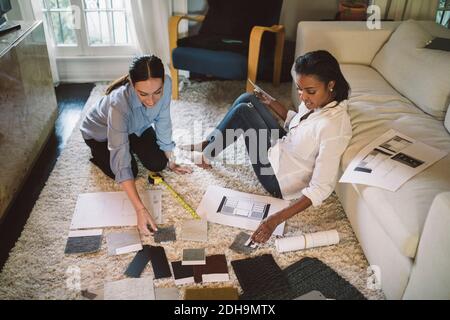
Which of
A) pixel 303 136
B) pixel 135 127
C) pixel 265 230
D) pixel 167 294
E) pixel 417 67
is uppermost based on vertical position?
pixel 417 67

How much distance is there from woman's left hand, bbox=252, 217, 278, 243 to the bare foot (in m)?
0.72

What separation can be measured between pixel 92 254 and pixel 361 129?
129cm

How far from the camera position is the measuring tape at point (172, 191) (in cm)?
191

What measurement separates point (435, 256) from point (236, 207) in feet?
3.09

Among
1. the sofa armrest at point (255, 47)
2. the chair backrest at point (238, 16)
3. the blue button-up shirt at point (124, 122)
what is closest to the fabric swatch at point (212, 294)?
the blue button-up shirt at point (124, 122)

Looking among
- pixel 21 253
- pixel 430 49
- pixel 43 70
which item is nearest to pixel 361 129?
pixel 430 49

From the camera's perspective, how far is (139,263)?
1.64 meters

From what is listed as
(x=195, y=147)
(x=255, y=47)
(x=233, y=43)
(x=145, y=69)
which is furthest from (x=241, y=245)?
(x=233, y=43)

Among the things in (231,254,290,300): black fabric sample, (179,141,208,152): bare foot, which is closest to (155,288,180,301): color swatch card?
(231,254,290,300): black fabric sample

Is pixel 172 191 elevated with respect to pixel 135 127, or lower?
lower

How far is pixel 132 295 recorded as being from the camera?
150 cm

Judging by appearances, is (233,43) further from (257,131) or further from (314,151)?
(314,151)

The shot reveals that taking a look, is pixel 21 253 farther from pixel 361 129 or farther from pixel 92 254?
pixel 361 129
